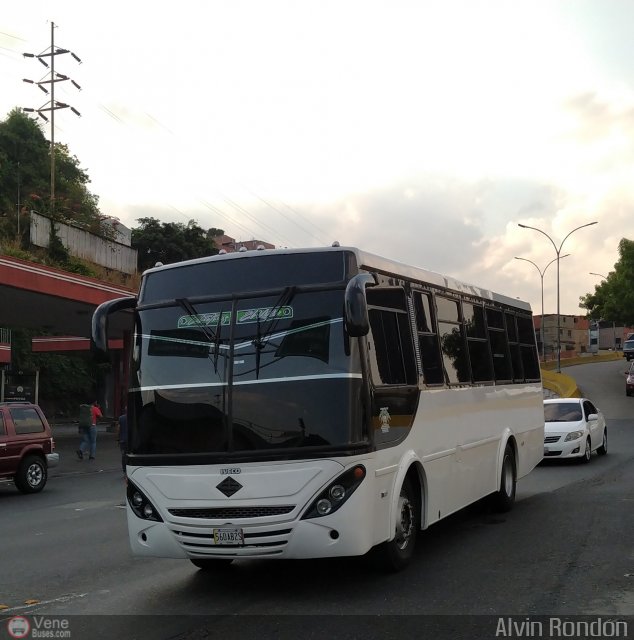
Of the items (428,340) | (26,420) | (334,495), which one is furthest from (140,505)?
(26,420)

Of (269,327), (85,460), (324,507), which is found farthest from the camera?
(85,460)

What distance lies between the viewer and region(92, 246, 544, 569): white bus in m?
6.69

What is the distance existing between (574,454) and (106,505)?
10.0 meters

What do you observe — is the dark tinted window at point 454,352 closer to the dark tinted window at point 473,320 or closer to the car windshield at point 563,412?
the dark tinted window at point 473,320

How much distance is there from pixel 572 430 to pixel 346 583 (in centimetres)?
1268

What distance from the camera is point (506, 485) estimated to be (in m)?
11.6

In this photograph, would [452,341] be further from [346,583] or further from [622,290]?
[622,290]

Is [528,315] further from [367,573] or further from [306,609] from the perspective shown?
[306,609]

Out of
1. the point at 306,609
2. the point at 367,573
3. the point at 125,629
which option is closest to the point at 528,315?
the point at 367,573

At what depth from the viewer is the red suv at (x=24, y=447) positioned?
16812 mm

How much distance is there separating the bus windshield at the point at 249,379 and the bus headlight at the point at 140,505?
1.14 feet

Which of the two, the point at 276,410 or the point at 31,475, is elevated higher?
the point at 276,410

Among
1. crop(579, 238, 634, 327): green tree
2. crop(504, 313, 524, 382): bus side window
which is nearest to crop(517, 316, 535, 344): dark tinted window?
crop(504, 313, 524, 382): bus side window

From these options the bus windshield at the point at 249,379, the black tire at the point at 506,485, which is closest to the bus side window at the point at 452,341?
the black tire at the point at 506,485
